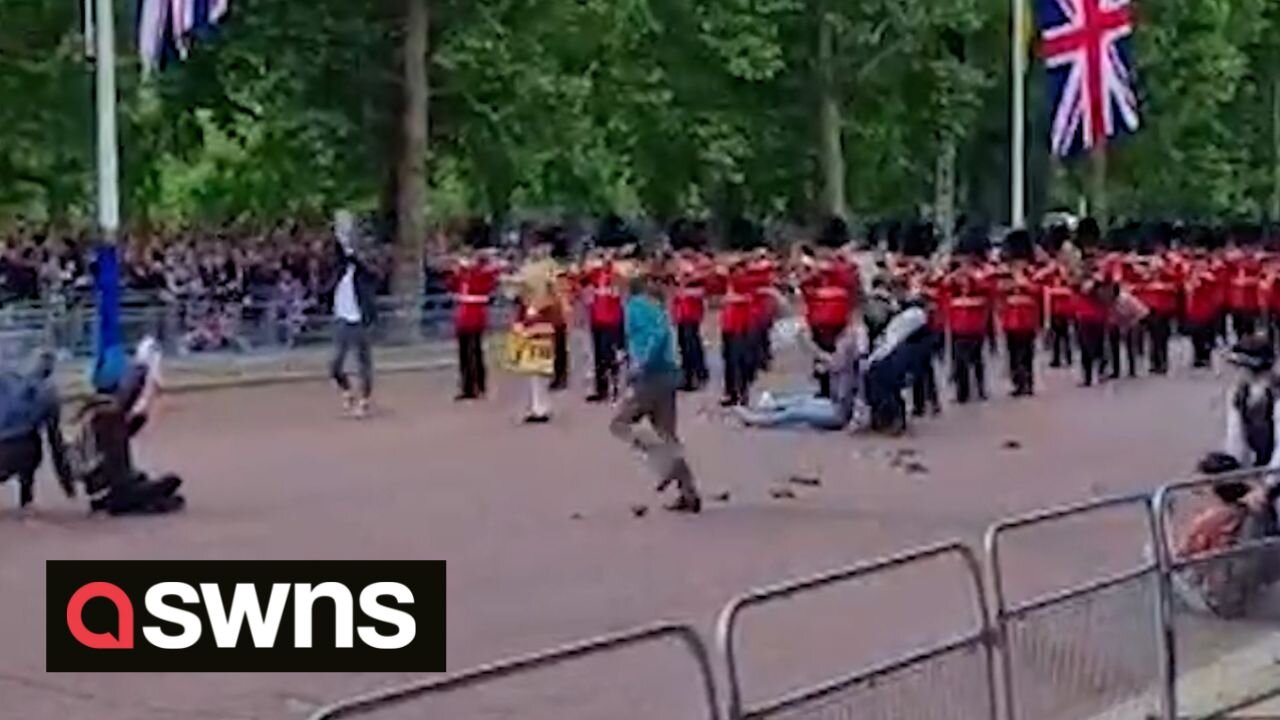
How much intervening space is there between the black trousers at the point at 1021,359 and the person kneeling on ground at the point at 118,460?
13.3 metres

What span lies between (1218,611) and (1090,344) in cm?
1944

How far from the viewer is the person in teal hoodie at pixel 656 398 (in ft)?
55.0

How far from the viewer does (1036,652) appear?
9125 millimetres

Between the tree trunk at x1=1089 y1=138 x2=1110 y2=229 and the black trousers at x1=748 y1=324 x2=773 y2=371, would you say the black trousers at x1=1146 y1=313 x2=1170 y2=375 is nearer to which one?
the black trousers at x1=748 y1=324 x2=773 y2=371

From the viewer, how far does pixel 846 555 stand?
15.0m

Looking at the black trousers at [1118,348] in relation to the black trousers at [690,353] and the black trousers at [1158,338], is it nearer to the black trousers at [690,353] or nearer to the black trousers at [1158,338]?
the black trousers at [1158,338]

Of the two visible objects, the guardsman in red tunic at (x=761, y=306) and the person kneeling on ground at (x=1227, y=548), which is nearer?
the person kneeling on ground at (x=1227, y=548)

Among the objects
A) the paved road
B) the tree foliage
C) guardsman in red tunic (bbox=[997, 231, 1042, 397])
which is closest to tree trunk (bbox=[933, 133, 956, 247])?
the tree foliage

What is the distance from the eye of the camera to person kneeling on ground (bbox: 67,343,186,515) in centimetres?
1662

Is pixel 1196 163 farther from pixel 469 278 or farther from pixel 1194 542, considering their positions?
pixel 1194 542


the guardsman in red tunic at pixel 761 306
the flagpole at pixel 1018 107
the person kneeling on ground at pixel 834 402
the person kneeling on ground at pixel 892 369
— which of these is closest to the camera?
the person kneeling on ground at pixel 892 369

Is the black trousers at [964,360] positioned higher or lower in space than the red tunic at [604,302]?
lower

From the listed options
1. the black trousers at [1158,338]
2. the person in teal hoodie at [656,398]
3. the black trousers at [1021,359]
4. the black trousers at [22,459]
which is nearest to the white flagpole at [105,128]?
the black trousers at [22,459]

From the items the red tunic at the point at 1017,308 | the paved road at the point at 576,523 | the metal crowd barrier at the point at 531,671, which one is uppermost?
the red tunic at the point at 1017,308
